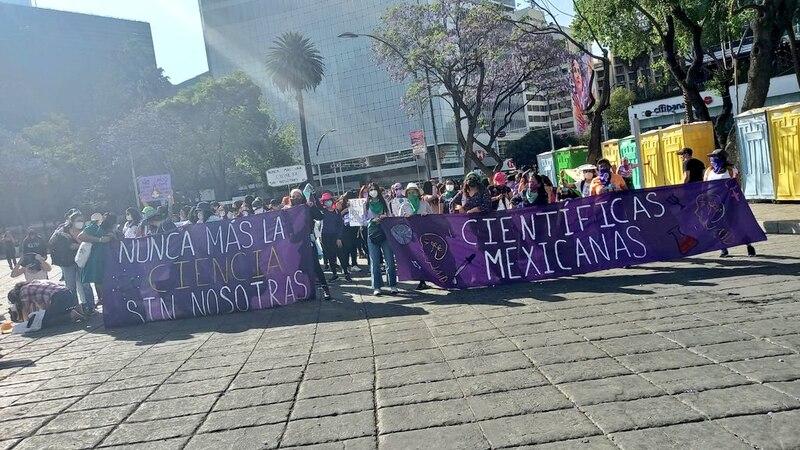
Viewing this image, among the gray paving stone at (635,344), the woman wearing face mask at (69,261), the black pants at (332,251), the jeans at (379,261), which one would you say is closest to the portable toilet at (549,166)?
the black pants at (332,251)

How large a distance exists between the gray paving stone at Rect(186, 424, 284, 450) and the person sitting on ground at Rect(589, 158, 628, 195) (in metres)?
7.04

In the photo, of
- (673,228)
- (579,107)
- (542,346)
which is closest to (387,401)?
(542,346)

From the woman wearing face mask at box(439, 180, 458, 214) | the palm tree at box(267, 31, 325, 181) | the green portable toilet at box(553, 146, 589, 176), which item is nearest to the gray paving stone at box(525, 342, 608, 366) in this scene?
the woman wearing face mask at box(439, 180, 458, 214)

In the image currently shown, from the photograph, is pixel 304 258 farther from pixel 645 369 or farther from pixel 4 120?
pixel 4 120

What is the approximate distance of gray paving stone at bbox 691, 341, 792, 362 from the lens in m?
4.78

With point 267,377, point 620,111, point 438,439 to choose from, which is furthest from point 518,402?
point 620,111

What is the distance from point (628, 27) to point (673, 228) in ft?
48.0

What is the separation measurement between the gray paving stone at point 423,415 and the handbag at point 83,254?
24.7 feet

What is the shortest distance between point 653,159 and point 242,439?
20345 millimetres

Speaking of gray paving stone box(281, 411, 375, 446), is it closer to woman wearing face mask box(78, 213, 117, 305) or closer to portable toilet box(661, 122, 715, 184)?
woman wearing face mask box(78, 213, 117, 305)

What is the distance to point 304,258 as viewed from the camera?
31.4 ft

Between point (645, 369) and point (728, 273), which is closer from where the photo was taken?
point (645, 369)

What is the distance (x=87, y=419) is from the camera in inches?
194

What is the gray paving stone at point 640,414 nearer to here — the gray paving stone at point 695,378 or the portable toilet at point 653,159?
the gray paving stone at point 695,378
